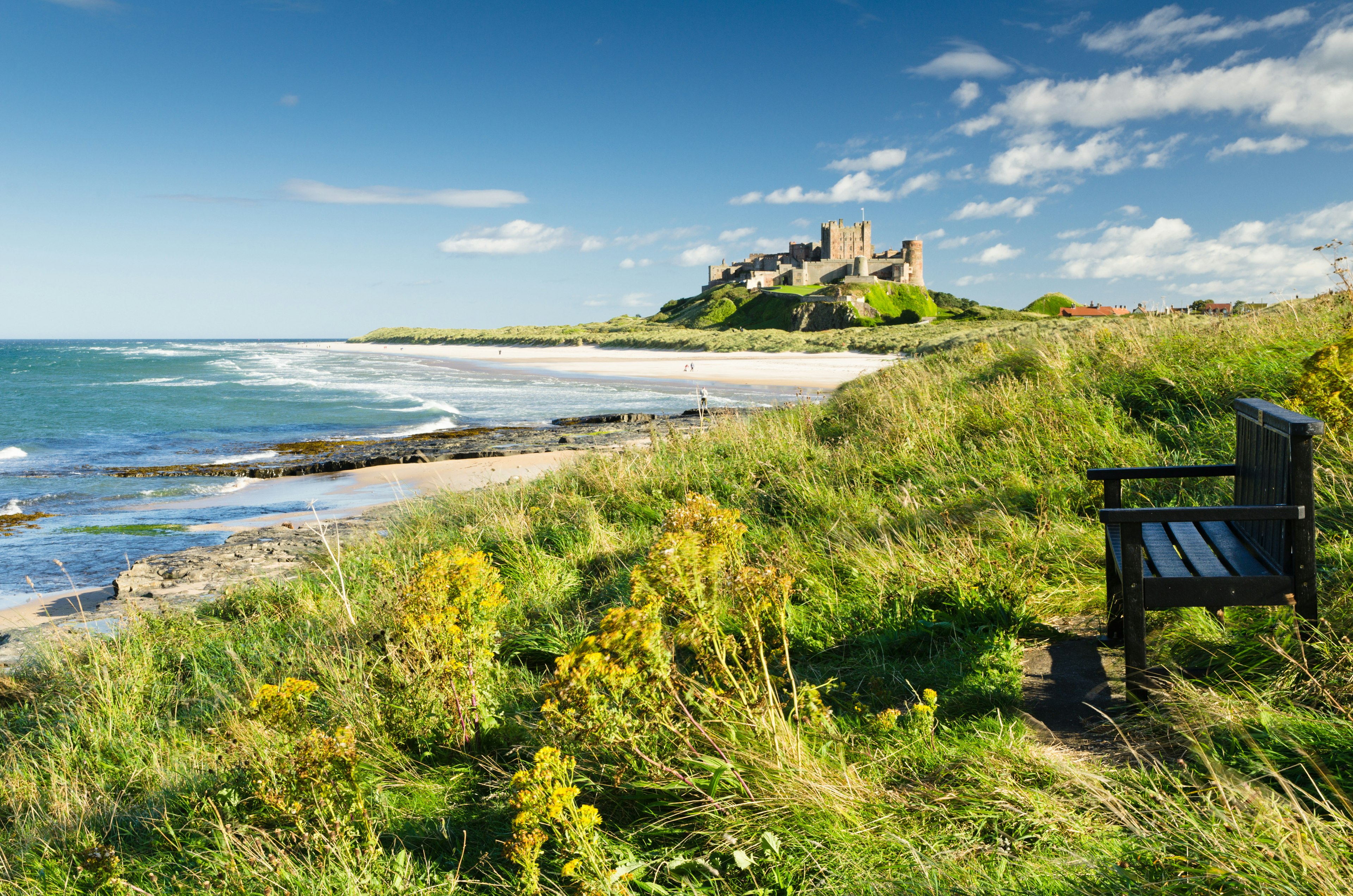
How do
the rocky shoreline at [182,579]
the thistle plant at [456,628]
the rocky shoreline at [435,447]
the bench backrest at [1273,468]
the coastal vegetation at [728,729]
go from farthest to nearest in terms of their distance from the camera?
the rocky shoreline at [435,447] < the rocky shoreline at [182,579] < the thistle plant at [456,628] < the bench backrest at [1273,468] < the coastal vegetation at [728,729]

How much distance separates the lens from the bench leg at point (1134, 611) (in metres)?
2.96

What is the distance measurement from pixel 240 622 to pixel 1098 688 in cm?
648

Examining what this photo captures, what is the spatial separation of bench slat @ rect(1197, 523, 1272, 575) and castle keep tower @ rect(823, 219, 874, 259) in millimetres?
103871

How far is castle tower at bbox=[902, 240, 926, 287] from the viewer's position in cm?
9562

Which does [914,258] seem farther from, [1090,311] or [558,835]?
[558,835]

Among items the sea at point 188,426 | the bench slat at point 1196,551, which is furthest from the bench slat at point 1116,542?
the sea at point 188,426

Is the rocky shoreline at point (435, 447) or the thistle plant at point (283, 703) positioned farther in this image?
the rocky shoreline at point (435, 447)

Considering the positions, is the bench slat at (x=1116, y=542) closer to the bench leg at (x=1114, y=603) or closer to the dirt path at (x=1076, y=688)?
the bench leg at (x=1114, y=603)

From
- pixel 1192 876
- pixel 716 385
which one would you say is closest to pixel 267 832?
pixel 1192 876

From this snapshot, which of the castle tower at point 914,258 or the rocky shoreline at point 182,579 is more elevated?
the castle tower at point 914,258

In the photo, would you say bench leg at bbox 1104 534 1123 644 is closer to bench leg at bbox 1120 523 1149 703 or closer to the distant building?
bench leg at bbox 1120 523 1149 703

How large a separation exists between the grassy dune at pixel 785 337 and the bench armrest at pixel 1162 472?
764 cm

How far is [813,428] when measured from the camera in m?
9.04

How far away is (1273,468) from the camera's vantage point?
3094 mm
